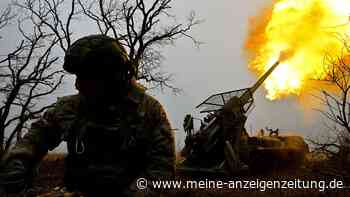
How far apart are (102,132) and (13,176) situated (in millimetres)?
472

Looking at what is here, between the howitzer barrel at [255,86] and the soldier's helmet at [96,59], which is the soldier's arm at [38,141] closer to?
the soldier's helmet at [96,59]

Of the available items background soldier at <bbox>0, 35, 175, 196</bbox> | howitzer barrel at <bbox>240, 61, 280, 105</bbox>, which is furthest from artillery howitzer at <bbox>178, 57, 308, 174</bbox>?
background soldier at <bbox>0, 35, 175, 196</bbox>

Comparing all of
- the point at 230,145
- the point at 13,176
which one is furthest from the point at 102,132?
the point at 230,145

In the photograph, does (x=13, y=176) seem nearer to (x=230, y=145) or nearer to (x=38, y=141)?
(x=38, y=141)

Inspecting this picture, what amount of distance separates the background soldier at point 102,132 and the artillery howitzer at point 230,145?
523 inches

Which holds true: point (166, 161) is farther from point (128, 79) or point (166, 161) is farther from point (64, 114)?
point (64, 114)

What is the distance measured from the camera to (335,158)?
11508mm

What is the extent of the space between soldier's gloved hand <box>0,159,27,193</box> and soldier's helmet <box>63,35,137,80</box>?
1.72 ft

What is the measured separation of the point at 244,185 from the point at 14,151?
12.5 metres

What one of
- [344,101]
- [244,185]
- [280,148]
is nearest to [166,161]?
[344,101]

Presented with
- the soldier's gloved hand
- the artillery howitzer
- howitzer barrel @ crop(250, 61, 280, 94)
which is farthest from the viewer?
howitzer barrel @ crop(250, 61, 280, 94)

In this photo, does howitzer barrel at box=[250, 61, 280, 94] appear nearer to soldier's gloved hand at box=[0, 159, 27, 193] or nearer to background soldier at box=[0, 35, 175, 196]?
background soldier at box=[0, 35, 175, 196]

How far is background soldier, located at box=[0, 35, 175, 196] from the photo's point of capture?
6.56 feet

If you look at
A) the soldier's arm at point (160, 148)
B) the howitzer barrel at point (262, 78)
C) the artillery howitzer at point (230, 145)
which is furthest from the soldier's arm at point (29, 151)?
the howitzer barrel at point (262, 78)
